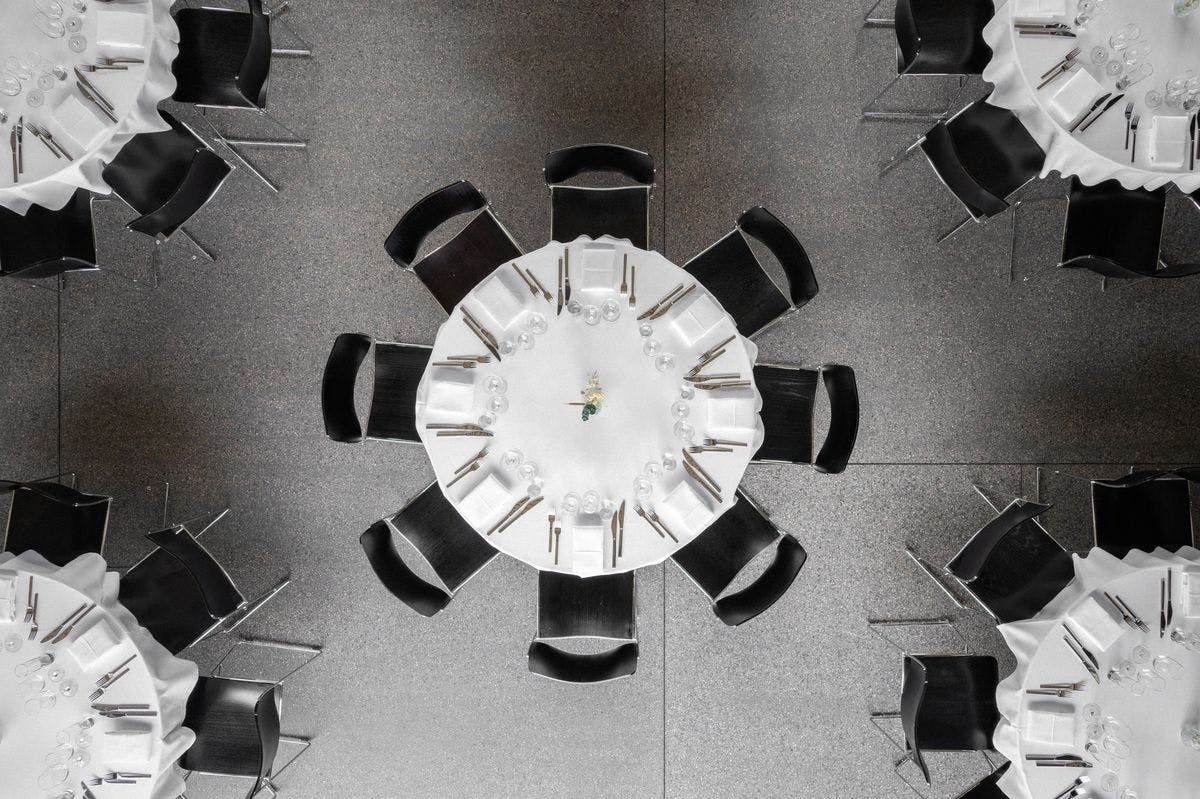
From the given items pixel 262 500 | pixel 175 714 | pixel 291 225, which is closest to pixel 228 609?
pixel 175 714

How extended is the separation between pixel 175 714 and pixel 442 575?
1.25 meters

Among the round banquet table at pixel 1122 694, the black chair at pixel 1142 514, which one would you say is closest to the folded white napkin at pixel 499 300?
the round banquet table at pixel 1122 694

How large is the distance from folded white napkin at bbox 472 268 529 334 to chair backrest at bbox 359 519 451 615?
1.08m

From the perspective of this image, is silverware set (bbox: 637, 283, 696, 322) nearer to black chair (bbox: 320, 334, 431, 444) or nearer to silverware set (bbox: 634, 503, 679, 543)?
silverware set (bbox: 634, 503, 679, 543)

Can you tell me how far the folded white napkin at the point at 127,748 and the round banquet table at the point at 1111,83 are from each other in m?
4.51

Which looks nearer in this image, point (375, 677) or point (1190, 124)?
point (1190, 124)

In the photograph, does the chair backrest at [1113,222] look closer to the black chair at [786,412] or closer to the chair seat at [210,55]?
the black chair at [786,412]

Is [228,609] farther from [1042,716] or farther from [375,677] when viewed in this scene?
[1042,716]

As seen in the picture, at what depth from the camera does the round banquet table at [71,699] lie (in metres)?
2.88

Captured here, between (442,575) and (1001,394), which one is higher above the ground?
(1001,394)

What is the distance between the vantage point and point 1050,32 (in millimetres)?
2924

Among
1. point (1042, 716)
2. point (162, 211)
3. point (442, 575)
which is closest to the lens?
point (1042, 716)

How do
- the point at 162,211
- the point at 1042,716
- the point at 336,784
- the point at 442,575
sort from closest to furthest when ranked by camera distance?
the point at 1042,716, the point at 162,211, the point at 442,575, the point at 336,784

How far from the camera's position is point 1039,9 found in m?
2.91
